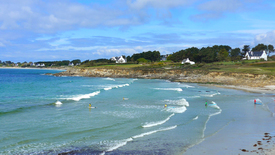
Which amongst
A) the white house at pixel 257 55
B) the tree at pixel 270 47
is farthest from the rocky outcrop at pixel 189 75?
the tree at pixel 270 47

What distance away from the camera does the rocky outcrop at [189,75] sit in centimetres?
5231

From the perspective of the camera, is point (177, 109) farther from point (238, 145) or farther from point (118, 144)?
point (118, 144)

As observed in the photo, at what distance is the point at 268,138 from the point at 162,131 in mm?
6740

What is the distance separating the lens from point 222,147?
1312cm

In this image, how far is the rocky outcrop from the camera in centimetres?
5231

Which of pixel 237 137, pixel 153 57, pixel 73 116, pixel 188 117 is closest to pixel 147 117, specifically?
pixel 188 117

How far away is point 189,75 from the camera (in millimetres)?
70875

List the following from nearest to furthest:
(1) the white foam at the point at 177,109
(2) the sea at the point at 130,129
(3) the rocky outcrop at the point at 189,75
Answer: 1. (2) the sea at the point at 130,129
2. (1) the white foam at the point at 177,109
3. (3) the rocky outcrop at the point at 189,75

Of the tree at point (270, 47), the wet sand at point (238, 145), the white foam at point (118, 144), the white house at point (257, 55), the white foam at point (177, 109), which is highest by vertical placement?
the tree at point (270, 47)

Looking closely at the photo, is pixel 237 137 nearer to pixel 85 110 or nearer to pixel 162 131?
pixel 162 131

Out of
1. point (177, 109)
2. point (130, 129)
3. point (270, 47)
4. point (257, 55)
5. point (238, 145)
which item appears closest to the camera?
point (238, 145)

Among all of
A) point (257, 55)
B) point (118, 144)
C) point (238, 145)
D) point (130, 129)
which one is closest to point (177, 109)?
point (130, 129)

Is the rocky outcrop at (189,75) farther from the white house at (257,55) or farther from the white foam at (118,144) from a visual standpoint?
the white house at (257,55)

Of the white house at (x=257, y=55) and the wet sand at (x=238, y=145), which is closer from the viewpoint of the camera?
the wet sand at (x=238, y=145)
